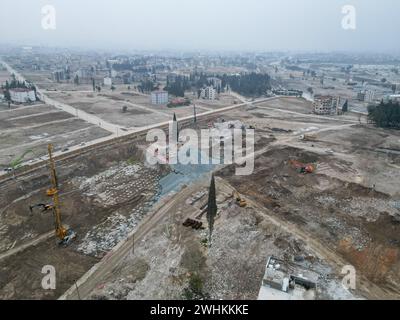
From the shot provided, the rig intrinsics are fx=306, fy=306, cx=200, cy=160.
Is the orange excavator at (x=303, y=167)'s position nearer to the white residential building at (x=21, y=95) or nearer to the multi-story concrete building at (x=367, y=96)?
the multi-story concrete building at (x=367, y=96)

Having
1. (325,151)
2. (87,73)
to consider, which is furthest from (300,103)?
(87,73)

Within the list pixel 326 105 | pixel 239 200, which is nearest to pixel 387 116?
pixel 326 105

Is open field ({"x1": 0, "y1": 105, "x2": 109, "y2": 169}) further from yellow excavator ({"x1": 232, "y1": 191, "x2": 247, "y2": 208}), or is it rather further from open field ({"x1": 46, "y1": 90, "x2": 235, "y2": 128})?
yellow excavator ({"x1": 232, "y1": 191, "x2": 247, "y2": 208})

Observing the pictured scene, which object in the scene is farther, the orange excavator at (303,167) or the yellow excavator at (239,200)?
the orange excavator at (303,167)

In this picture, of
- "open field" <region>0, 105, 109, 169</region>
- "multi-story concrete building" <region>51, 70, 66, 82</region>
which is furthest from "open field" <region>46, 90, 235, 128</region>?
"multi-story concrete building" <region>51, 70, 66, 82</region>

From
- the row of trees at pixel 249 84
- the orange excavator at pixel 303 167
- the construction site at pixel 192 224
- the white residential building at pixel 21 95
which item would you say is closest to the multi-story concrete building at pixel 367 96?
the row of trees at pixel 249 84

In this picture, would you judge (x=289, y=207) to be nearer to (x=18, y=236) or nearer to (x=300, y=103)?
(x=18, y=236)
